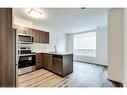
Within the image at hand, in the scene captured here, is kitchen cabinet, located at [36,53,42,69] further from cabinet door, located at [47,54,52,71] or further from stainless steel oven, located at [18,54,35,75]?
cabinet door, located at [47,54,52,71]

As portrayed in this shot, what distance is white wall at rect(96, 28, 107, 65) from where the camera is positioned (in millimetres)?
6045

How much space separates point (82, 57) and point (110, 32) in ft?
17.4

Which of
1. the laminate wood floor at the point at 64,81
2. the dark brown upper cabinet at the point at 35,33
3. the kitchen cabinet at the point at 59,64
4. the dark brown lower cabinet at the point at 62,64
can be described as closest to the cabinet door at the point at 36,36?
the dark brown upper cabinet at the point at 35,33

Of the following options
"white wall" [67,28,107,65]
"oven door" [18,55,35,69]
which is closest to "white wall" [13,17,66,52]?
"oven door" [18,55,35,69]

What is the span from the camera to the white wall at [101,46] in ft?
19.8

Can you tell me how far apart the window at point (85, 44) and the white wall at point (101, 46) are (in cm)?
47

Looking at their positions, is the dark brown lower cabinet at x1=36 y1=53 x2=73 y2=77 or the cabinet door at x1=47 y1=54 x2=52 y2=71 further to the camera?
the cabinet door at x1=47 y1=54 x2=52 y2=71

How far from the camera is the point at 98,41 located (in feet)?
21.1

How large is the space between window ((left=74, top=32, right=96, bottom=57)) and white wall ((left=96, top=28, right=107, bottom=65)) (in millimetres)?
474

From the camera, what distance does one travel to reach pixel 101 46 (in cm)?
623

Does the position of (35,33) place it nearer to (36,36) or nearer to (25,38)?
(36,36)

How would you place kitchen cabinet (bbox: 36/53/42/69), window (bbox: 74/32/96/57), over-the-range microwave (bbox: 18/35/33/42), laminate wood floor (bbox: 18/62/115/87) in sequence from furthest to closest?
window (bbox: 74/32/96/57), kitchen cabinet (bbox: 36/53/42/69), over-the-range microwave (bbox: 18/35/33/42), laminate wood floor (bbox: 18/62/115/87)
